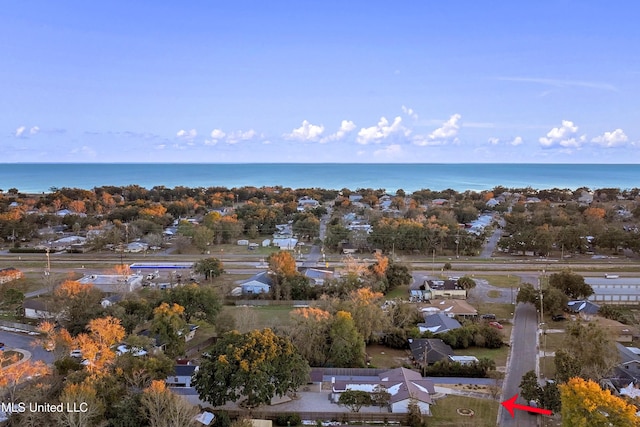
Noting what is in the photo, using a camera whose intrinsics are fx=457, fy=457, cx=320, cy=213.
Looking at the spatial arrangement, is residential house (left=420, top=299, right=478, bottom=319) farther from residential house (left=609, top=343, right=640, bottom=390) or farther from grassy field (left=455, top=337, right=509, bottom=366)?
residential house (left=609, top=343, right=640, bottom=390)

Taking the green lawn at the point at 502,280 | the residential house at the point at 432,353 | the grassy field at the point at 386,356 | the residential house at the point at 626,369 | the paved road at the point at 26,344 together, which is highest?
the green lawn at the point at 502,280

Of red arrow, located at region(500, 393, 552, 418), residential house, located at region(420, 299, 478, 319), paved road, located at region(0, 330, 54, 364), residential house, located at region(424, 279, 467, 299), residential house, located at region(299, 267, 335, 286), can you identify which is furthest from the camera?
residential house, located at region(299, 267, 335, 286)

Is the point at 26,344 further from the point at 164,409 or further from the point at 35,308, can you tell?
the point at 164,409

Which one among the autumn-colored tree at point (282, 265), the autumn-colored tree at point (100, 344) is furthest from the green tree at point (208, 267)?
the autumn-colored tree at point (100, 344)

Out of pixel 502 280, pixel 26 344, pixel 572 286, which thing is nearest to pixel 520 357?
pixel 572 286

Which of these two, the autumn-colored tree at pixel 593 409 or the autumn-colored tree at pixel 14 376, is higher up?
the autumn-colored tree at pixel 593 409

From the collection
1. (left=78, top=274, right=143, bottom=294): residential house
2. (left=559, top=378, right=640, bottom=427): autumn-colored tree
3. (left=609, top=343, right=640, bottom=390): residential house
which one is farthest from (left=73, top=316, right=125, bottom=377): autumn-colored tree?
(left=609, top=343, right=640, bottom=390): residential house

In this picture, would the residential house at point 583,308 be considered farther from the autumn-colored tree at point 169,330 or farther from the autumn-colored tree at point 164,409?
the autumn-colored tree at point 164,409
